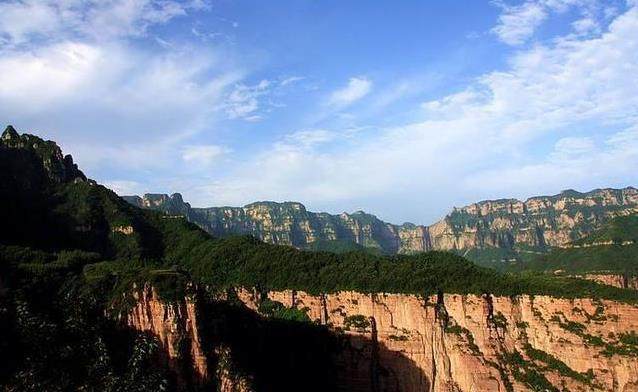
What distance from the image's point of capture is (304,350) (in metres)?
83.8

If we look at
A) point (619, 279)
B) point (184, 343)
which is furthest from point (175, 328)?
point (619, 279)

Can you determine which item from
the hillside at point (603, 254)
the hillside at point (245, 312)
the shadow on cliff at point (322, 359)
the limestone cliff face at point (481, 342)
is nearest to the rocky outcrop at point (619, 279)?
the hillside at point (603, 254)

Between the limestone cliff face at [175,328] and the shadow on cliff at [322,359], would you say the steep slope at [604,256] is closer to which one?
the shadow on cliff at [322,359]

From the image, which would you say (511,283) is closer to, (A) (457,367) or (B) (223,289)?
(A) (457,367)

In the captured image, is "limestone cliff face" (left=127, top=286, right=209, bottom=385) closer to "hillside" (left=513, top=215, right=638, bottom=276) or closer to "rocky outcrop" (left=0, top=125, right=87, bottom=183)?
"rocky outcrop" (left=0, top=125, right=87, bottom=183)

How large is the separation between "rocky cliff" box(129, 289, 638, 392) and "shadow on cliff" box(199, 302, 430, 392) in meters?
0.13

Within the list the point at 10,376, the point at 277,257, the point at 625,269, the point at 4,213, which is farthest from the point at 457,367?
the point at 625,269

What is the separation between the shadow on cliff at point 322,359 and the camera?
75.3 m

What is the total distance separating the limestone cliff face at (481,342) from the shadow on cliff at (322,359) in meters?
0.14

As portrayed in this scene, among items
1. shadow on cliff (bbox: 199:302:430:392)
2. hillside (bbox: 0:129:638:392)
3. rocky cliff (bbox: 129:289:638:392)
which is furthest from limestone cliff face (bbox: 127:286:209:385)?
rocky cliff (bbox: 129:289:638:392)

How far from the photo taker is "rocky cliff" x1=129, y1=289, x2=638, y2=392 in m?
74.5

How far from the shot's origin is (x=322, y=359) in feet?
275

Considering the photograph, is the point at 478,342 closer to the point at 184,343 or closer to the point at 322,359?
the point at 322,359

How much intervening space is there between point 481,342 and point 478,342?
16.1 inches
